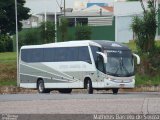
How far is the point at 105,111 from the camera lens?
17516mm

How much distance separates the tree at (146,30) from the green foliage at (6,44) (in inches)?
1162

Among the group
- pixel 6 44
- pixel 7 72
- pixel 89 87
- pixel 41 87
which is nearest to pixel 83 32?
pixel 7 72

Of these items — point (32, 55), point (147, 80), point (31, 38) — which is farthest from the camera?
point (31, 38)

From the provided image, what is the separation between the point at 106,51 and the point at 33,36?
23.4 meters

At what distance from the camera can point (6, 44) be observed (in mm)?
84500

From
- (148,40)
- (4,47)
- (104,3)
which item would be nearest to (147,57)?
(148,40)

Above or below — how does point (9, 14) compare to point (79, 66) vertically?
above

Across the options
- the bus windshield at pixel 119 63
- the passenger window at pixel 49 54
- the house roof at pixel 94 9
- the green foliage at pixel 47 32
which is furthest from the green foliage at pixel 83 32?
the house roof at pixel 94 9

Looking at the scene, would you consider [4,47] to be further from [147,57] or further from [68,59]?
[68,59]

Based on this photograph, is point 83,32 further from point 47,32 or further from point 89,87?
point 89,87

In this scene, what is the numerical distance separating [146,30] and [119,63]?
42.1ft

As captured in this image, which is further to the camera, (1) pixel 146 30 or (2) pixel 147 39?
(2) pixel 147 39

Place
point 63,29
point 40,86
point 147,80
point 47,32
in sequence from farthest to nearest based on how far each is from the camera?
point 63,29 → point 47,32 → point 147,80 → point 40,86

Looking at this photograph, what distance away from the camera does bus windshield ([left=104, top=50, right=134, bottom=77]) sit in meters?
41.1
